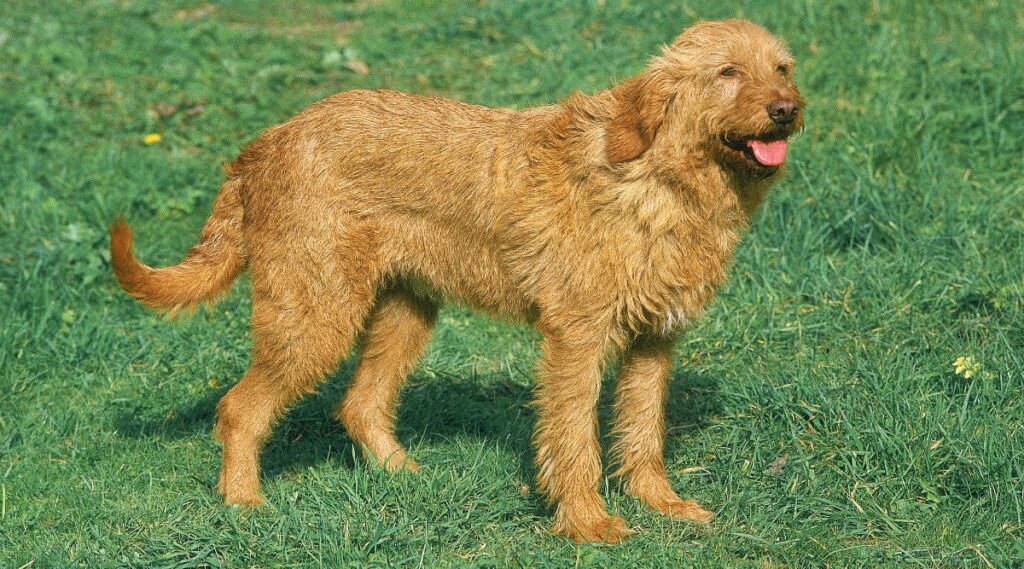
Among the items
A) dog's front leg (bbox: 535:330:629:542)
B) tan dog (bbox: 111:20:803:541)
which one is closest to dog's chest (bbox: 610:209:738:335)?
tan dog (bbox: 111:20:803:541)

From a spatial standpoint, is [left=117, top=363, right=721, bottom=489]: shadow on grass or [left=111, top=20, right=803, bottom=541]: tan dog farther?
[left=117, top=363, right=721, bottom=489]: shadow on grass

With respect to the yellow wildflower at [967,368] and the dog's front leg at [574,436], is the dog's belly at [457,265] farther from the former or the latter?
the yellow wildflower at [967,368]

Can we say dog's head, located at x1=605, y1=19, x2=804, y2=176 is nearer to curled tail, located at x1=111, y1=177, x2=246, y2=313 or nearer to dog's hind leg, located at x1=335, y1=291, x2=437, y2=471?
dog's hind leg, located at x1=335, y1=291, x2=437, y2=471

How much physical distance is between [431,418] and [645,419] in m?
1.30

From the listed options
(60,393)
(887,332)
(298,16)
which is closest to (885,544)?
(887,332)

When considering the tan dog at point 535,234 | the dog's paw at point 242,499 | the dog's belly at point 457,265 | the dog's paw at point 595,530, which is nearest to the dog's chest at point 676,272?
the tan dog at point 535,234

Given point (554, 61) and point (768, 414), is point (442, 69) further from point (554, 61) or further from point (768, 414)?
point (768, 414)

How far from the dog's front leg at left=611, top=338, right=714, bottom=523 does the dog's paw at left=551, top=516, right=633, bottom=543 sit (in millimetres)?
312

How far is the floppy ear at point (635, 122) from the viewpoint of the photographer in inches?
172

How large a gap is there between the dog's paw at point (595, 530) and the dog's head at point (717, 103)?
4.65ft

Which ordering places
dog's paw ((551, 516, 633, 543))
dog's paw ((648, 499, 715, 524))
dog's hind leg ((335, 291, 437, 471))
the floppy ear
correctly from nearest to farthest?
the floppy ear → dog's paw ((551, 516, 633, 543)) → dog's paw ((648, 499, 715, 524)) → dog's hind leg ((335, 291, 437, 471))

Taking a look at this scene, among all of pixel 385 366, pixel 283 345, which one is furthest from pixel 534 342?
pixel 283 345

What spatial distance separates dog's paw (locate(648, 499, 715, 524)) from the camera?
488 cm

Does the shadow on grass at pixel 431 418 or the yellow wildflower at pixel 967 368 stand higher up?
the yellow wildflower at pixel 967 368
